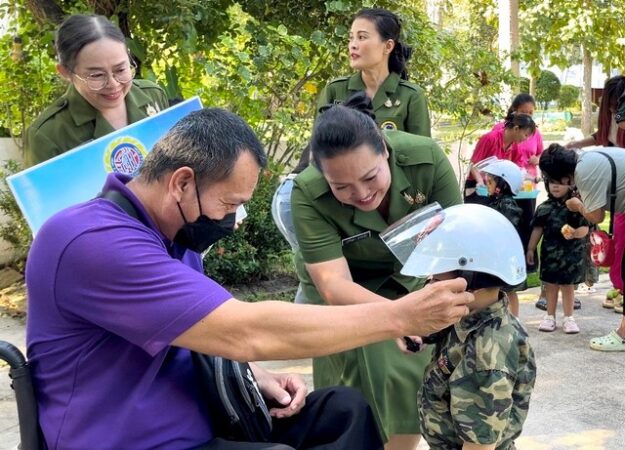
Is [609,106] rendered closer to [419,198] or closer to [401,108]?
[401,108]

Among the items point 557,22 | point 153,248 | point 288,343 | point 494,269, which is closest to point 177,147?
point 153,248

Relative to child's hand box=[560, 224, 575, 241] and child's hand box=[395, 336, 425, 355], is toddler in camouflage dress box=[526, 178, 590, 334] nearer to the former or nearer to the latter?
child's hand box=[560, 224, 575, 241]

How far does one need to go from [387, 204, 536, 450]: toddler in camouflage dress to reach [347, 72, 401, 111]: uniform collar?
1.85m

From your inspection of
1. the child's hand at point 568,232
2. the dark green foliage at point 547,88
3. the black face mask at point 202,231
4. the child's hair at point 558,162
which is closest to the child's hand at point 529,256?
the child's hand at point 568,232

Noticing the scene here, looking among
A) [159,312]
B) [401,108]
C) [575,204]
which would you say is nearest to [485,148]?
[575,204]

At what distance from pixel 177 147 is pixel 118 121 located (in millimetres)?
1335

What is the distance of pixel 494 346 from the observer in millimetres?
2242

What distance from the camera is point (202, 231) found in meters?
1.93

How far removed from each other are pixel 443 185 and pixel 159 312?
143 cm

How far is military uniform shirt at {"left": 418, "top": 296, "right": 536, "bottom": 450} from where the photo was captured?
2195 mm

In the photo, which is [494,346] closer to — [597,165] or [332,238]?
[332,238]

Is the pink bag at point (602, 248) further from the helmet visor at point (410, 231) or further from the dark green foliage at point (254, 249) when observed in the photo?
the helmet visor at point (410, 231)

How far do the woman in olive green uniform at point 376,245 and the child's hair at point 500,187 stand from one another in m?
2.45

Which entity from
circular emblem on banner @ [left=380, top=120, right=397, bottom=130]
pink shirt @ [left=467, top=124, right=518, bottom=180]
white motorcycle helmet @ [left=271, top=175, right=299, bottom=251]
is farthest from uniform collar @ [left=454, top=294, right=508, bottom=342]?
pink shirt @ [left=467, top=124, right=518, bottom=180]
